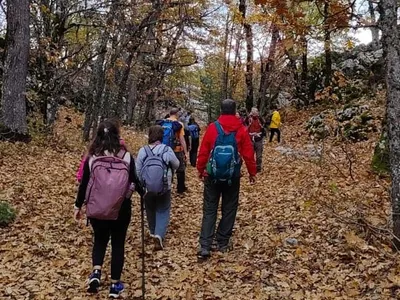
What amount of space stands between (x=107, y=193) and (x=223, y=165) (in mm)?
1800

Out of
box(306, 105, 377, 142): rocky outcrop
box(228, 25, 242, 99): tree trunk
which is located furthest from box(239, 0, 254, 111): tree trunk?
box(306, 105, 377, 142): rocky outcrop

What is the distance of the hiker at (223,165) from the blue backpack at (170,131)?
9.19ft

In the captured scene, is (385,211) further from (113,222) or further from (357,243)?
(113,222)

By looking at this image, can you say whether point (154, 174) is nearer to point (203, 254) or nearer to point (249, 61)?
point (203, 254)

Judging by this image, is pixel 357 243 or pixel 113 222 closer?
pixel 113 222

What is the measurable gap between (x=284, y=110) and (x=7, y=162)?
73.4 feet

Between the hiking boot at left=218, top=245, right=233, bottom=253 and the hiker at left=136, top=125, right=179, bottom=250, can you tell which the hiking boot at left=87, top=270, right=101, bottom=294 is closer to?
the hiker at left=136, top=125, right=179, bottom=250

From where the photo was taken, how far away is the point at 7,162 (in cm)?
Answer: 1040

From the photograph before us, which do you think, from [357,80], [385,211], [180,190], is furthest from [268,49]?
[385,211]

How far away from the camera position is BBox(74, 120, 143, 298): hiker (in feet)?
15.4

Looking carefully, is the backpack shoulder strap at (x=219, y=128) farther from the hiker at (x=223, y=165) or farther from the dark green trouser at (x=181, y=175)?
the dark green trouser at (x=181, y=175)

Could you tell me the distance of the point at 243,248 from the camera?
21.3 ft

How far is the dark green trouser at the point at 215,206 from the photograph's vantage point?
20.5ft

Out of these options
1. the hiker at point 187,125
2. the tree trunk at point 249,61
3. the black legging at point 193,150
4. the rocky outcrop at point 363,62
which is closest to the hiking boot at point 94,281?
the hiker at point 187,125
